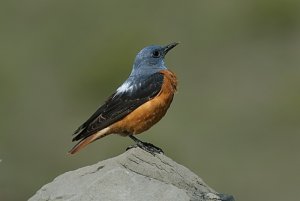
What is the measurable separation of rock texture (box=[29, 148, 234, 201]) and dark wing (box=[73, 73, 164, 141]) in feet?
4.32

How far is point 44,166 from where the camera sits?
22.2 metres

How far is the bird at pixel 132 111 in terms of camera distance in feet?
45.4

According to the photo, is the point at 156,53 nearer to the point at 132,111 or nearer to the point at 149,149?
the point at 132,111

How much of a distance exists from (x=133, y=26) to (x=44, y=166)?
19.7 feet

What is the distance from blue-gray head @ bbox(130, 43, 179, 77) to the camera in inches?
580

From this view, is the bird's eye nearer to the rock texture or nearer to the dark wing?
the dark wing

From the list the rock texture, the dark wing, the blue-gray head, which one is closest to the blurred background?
the blue-gray head

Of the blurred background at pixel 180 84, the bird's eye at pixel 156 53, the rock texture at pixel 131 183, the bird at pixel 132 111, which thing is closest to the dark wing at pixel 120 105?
the bird at pixel 132 111

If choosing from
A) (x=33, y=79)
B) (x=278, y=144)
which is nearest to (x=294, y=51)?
(x=278, y=144)

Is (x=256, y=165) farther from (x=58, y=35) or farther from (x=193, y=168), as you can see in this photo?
(x=58, y=35)

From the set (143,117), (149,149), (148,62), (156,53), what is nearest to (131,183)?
(149,149)

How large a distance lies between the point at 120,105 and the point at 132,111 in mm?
161

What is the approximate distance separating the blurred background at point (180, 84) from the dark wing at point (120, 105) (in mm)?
4992

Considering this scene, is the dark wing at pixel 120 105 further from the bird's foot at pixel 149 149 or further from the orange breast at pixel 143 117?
the bird's foot at pixel 149 149
